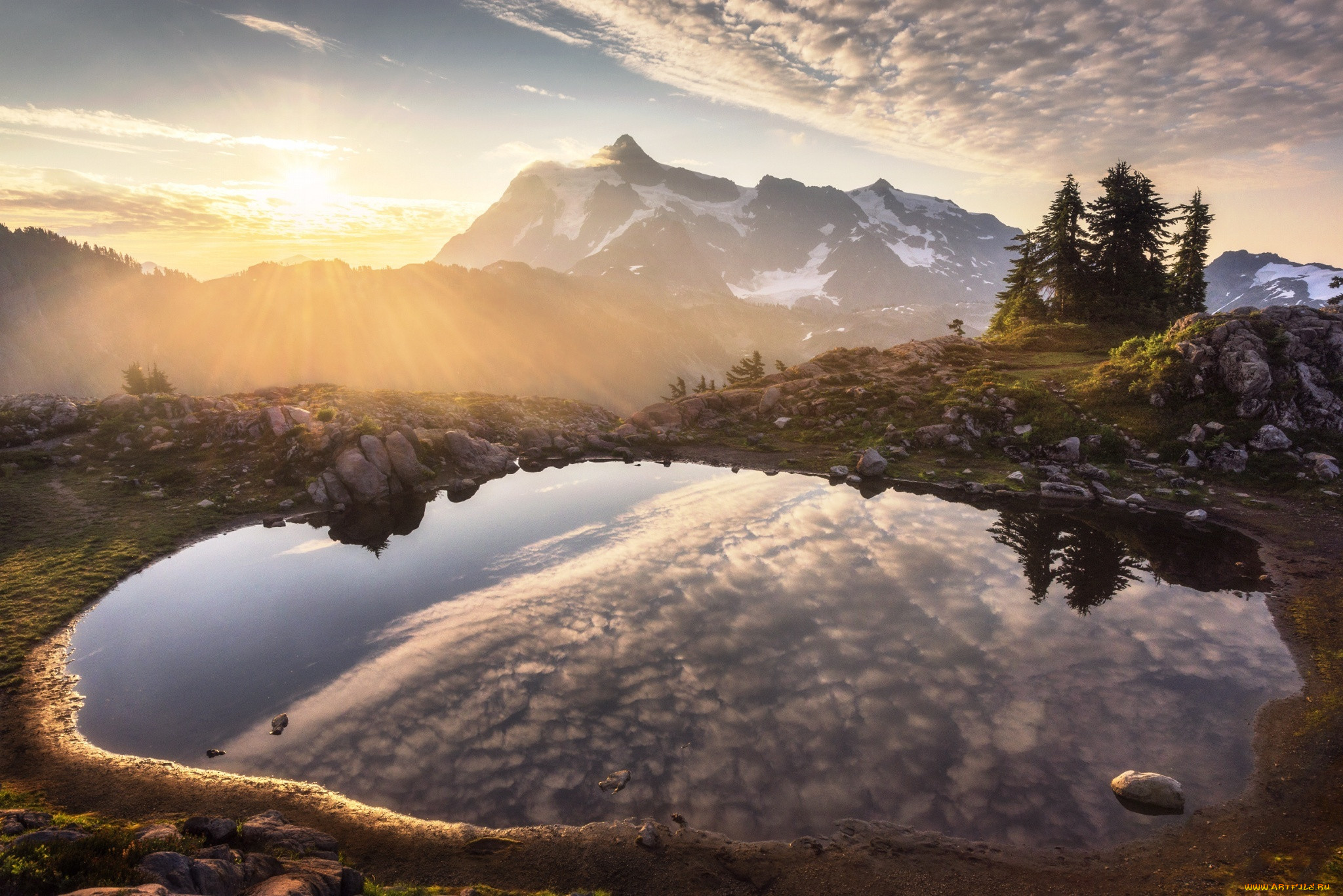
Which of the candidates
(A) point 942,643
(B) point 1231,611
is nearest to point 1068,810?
(A) point 942,643

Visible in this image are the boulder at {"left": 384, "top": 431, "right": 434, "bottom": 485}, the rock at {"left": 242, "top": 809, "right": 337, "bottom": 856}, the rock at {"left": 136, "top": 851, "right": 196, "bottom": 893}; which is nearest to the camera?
the rock at {"left": 136, "top": 851, "right": 196, "bottom": 893}

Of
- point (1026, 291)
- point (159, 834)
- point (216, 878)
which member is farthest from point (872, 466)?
point (1026, 291)

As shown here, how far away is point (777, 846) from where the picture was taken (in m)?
14.0

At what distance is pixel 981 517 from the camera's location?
37.1m

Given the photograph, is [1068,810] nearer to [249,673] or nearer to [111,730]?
[249,673]

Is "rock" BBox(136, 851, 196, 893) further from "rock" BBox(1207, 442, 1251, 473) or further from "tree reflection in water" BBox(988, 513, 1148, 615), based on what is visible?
"rock" BBox(1207, 442, 1251, 473)

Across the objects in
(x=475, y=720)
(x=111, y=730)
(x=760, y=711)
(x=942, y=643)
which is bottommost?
(x=111, y=730)

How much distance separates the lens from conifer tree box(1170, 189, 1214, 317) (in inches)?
2731

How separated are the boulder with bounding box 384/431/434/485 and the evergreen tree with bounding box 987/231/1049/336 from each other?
78582 mm

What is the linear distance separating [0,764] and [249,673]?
6359 mm

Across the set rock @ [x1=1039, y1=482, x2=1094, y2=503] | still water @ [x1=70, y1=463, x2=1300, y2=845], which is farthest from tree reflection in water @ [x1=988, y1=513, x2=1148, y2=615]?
rock @ [x1=1039, y1=482, x2=1094, y2=503]

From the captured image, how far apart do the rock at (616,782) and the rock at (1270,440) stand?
52.1 meters

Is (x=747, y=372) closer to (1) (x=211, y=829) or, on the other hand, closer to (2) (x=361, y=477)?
(2) (x=361, y=477)

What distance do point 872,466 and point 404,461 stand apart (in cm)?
4164
